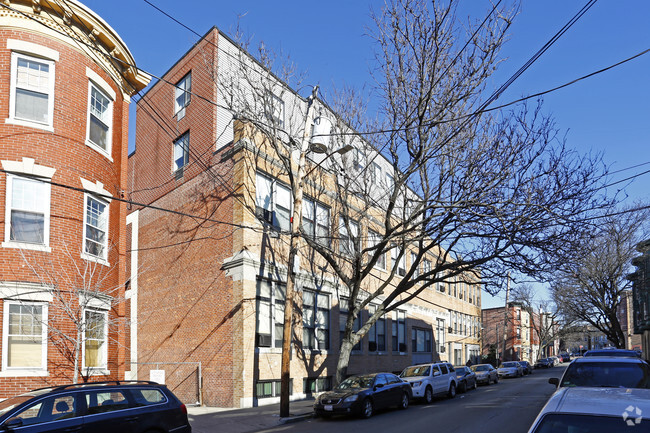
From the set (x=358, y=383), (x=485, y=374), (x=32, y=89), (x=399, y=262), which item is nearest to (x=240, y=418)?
(x=358, y=383)

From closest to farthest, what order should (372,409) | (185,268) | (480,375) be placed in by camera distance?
(372,409) → (185,268) → (480,375)

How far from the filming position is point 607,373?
1036cm

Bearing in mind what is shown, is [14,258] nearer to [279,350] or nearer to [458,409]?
[279,350]

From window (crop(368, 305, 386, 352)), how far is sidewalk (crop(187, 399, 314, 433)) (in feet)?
34.3

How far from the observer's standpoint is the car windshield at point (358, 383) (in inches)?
667

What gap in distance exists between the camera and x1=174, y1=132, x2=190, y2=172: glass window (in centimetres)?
2352

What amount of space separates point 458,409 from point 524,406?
2.25m

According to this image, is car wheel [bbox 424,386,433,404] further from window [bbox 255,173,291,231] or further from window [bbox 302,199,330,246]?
window [bbox 255,173,291,231]

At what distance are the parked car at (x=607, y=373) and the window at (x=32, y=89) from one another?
559 inches

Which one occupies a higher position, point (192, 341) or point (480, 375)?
point (192, 341)

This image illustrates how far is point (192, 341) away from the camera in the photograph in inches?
825

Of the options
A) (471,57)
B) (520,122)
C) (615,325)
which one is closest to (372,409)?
(520,122)

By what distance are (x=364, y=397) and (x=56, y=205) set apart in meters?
10.3

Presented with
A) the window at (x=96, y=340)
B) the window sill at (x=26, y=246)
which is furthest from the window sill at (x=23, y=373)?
the window sill at (x=26, y=246)
